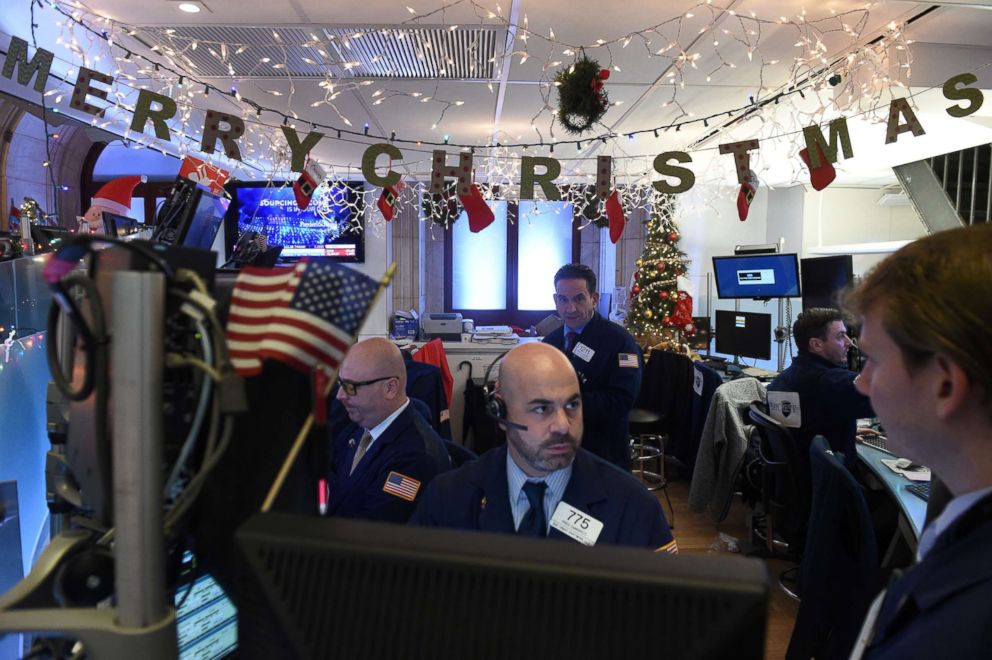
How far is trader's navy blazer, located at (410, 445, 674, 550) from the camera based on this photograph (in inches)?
57.2

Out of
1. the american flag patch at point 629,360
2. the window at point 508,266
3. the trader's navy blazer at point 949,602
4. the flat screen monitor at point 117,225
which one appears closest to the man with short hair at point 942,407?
the trader's navy blazer at point 949,602

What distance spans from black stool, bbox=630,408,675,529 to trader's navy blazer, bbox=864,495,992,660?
3.74 meters

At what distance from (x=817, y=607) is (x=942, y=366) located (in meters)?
2.02

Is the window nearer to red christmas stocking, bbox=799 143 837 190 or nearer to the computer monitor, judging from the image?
red christmas stocking, bbox=799 143 837 190

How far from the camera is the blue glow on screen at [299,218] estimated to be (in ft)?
23.1

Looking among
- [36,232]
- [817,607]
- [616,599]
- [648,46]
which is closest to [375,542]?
[616,599]

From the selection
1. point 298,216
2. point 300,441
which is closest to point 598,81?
point 300,441

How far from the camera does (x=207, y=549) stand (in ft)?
1.98

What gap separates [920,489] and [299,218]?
6.48m

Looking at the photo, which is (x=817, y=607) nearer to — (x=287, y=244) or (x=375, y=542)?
(x=375, y=542)

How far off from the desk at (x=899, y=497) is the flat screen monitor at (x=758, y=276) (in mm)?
2513

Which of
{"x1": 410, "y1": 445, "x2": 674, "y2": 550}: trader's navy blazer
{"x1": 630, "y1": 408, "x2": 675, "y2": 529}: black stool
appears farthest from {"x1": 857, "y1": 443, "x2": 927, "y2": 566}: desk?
{"x1": 630, "y1": 408, "x2": 675, "y2": 529}: black stool

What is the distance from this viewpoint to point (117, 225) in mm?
1898

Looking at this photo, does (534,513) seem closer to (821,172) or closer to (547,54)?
(821,172)
